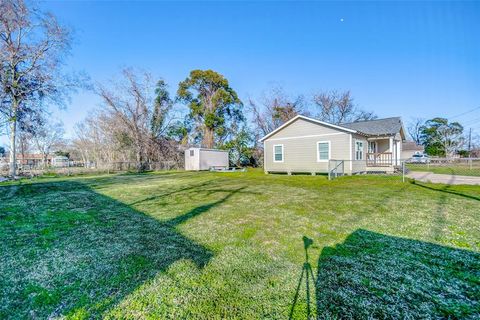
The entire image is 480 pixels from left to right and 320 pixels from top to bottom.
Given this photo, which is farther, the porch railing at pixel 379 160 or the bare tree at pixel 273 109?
the bare tree at pixel 273 109

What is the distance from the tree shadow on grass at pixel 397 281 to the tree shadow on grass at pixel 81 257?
1.49m

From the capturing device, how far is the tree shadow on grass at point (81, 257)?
1.95m

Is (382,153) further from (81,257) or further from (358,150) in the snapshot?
(81,257)

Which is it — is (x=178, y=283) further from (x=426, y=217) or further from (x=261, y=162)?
(x=261, y=162)

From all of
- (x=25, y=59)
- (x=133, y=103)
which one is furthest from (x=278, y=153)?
(x=25, y=59)

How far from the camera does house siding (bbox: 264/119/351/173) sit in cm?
1239

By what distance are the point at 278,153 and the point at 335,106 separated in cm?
2006

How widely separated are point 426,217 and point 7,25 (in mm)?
21844

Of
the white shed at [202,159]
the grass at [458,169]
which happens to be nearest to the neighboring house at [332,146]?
the grass at [458,169]

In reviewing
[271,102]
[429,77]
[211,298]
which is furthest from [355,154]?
[271,102]

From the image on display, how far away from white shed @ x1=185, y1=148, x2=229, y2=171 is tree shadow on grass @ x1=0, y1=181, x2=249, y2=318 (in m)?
15.6

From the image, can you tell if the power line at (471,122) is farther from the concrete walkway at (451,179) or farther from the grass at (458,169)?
the concrete walkway at (451,179)

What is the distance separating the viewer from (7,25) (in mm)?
13062

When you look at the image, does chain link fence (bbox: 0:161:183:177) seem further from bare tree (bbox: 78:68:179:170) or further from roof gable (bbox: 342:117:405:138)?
roof gable (bbox: 342:117:405:138)
